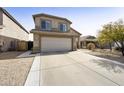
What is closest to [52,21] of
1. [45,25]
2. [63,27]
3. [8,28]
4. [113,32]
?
[45,25]

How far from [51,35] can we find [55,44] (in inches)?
57.7

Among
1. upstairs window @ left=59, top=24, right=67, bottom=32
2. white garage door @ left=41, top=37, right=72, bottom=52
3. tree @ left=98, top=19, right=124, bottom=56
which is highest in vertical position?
upstairs window @ left=59, top=24, right=67, bottom=32

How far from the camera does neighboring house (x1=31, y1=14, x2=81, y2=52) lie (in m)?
16.4

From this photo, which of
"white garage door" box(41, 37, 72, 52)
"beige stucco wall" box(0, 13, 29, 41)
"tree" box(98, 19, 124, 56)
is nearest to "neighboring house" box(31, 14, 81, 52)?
"white garage door" box(41, 37, 72, 52)

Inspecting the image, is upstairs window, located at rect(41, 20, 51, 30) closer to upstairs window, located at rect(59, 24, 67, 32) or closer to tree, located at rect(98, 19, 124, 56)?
upstairs window, located at rect(59, 24, 67, 32)

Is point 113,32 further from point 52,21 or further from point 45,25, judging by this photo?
point 45,25

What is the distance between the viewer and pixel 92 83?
16.2ft

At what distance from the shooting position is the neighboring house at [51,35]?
1642 centimetres

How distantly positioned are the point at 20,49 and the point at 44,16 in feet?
23.1

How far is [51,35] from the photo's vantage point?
1731 centimetres

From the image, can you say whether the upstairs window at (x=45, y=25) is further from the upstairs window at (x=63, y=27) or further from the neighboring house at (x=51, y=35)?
the upstairs window at (x=63, y=27)

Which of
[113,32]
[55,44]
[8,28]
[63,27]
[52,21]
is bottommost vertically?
[55,44]
